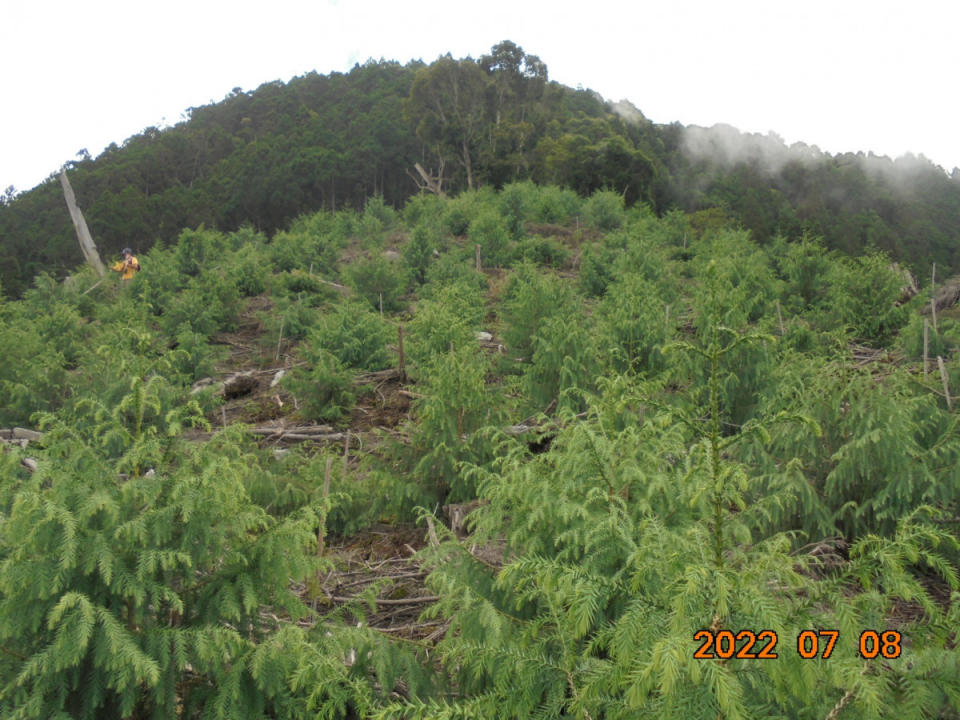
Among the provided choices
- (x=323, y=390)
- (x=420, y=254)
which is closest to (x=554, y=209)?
(x=420, y=254)

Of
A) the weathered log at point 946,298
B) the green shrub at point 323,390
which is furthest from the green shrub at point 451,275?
Answer: the weathered log at point 946,298

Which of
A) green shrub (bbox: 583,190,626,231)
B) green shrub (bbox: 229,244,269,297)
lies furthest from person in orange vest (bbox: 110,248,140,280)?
green shrub (bbox: 583,190,626,231)

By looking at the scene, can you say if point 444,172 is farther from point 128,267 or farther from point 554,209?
point 128,267

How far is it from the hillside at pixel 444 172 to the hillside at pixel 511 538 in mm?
19817

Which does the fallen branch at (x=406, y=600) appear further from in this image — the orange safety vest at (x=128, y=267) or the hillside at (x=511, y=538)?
the orange safety vest at (x=128, y=267)

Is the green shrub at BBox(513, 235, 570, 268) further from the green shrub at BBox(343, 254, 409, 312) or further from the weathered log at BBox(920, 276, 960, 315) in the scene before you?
the weathered log at BBox(920, 276, 960, 315)

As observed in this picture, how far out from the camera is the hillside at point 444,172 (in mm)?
30047

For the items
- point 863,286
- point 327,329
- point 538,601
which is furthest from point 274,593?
point 863,286

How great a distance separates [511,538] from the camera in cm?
343

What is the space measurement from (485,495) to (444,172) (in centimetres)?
3542

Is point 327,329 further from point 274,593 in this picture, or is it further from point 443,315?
point 274,593

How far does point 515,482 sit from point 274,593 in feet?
4.41

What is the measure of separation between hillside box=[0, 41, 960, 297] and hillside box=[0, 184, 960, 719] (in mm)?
19817

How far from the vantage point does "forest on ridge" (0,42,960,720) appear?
207 cm
